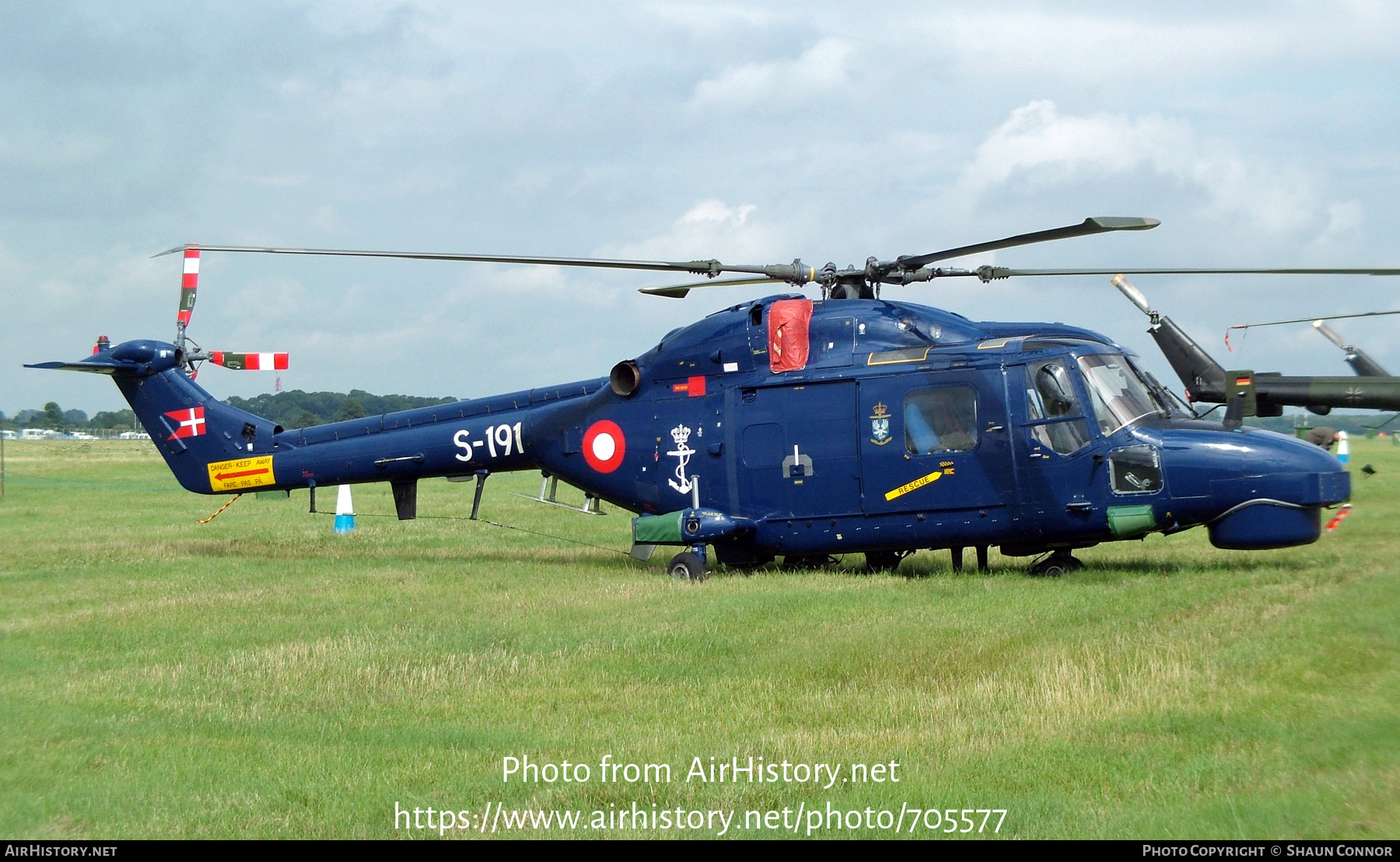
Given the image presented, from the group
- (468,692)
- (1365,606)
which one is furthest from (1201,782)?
(468,692)

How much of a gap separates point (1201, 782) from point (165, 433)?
55.1ft

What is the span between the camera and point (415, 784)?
21.3 feet

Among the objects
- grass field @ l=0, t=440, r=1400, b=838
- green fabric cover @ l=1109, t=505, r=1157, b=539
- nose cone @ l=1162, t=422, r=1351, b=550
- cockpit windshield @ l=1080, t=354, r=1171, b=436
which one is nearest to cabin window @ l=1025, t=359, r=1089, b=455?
cockpit windshield @ l=1080, t=354, r=1171, b=436

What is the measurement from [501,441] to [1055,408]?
24.1 ft

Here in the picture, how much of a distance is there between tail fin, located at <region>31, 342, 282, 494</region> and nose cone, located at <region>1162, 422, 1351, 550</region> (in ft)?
40.9

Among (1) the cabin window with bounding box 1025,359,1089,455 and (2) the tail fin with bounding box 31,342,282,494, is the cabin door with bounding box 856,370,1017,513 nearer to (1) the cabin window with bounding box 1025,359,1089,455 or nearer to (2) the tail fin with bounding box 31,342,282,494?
(1) the cabin window with bounding box 1025,359,1089,455

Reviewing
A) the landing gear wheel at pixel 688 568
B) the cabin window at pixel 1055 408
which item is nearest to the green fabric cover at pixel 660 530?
the landing gear wheel at pixel 688 568

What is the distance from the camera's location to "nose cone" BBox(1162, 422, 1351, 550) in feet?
40.9

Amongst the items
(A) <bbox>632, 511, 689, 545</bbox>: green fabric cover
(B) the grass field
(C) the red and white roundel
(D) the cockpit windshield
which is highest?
(D) the cockpit windshield

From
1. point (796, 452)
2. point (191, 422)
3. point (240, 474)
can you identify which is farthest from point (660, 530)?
point (191, 422)

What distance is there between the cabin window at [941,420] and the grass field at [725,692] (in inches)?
58.1

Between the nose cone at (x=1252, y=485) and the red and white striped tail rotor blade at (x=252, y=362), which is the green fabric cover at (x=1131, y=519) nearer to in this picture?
the nose cone at (x=1252, y=485)

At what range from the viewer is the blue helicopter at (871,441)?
12828mm

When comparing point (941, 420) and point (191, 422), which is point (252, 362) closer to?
point (191, 422)
